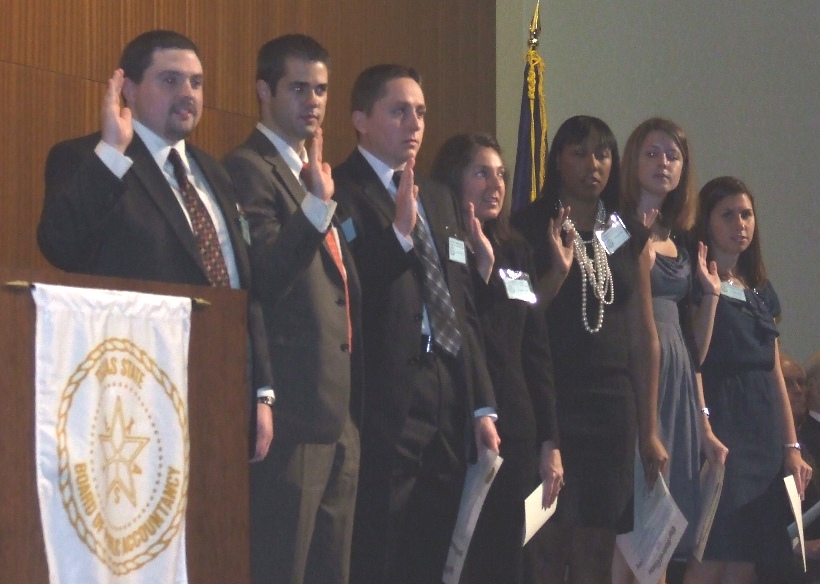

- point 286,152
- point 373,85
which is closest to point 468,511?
point 286,152

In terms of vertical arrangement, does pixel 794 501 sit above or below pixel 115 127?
below

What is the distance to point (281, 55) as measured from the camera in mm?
3105

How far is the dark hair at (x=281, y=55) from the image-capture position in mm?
3100

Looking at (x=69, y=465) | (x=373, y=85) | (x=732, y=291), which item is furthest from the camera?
(x=732, y=291)

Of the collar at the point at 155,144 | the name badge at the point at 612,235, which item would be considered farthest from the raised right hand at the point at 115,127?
the name badge at the point at 612,235

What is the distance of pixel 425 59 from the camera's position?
19.0ft

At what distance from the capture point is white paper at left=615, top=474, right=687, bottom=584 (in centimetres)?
367

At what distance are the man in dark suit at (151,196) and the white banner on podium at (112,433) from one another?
11.0 inches

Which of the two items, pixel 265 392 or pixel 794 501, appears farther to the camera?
pixel 794 501

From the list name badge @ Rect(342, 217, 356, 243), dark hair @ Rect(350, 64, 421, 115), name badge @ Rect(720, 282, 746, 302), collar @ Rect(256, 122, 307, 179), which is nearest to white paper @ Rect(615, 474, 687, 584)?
name badge @ Rect(720, 282, 746, 302)

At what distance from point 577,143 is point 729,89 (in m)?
3.15

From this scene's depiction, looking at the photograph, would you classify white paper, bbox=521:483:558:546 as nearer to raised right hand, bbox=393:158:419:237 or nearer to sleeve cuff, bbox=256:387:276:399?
raised right hand, bbox=393:158:419:237

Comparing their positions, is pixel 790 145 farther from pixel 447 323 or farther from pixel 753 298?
pixel 447 323

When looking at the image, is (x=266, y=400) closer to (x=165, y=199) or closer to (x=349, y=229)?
(x=165, y=199)
